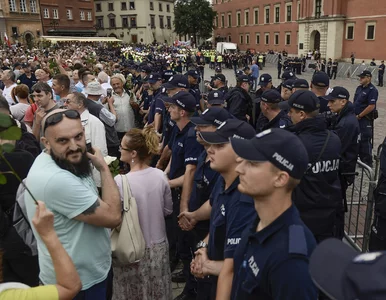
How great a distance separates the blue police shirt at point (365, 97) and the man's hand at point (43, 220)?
796 cm

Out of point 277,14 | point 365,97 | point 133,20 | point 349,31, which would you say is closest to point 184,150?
point 365,97

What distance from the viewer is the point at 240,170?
2.09 meters

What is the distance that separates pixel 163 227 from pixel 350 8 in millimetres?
43830

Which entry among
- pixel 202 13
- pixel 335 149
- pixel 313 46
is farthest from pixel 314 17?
pixel 335 149

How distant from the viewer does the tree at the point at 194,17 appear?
65.1 m

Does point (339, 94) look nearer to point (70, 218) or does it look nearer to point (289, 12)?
point (70, 218)

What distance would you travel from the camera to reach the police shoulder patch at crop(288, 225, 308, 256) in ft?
5.76

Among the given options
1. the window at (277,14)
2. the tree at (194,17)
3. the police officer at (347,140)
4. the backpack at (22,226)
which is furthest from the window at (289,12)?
the backpack at (22,226)

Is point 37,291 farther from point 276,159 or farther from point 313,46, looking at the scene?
point 313,46

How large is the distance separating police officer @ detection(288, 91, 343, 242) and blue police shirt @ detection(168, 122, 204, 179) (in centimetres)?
114

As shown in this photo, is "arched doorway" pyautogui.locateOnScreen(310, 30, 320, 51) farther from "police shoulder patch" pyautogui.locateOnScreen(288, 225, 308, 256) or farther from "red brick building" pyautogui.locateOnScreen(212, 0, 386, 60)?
"police shoulder patch" pyautogui.locateOnScreen(288, 225, 308, 256)

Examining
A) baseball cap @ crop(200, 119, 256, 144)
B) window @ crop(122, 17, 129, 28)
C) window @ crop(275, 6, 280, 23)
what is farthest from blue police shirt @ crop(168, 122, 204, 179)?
window @ crop(122, 17, 129, 28)

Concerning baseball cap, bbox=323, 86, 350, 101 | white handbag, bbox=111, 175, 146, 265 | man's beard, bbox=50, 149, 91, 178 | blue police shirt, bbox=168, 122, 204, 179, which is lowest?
white handbag, bbox=111, 175, 146, 265

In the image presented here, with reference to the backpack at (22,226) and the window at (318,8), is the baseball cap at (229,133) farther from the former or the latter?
the window at (318,8)
